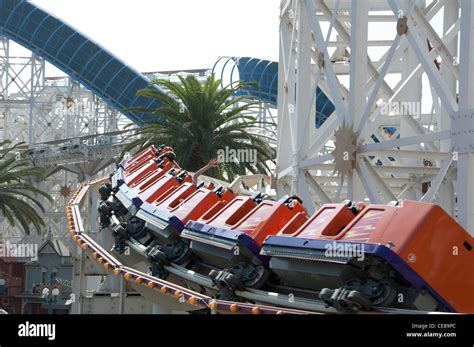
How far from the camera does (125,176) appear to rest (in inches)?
843

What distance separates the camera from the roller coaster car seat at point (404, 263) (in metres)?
9.63

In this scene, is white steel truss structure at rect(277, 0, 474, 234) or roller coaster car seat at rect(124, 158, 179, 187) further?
roller coaster car seat at rect(124, 158, 179, 187)

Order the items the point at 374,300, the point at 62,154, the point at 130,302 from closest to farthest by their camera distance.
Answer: the point at 374,300 < the point at 130,302 < the point at 62,154

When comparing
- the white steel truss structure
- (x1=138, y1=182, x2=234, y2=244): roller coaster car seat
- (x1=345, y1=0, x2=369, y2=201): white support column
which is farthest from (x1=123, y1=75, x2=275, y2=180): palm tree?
(x1=138, y1=182, x2=234, y2=244): roller coaster car seat

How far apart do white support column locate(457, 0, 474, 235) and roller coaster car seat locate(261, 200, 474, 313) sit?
10.4 ft

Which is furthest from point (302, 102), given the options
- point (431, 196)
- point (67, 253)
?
point (67, 253)

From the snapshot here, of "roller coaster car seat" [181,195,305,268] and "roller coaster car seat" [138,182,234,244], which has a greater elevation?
"roller coaster car seat" [138,182,234,244]

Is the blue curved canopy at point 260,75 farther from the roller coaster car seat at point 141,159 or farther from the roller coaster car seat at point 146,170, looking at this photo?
the roller coaster car seat at point 146,170

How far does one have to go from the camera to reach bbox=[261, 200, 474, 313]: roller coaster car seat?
31.6 ft

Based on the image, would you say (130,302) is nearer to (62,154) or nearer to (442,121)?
(442,121)

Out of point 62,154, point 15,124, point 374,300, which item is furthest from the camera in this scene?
point 15,124

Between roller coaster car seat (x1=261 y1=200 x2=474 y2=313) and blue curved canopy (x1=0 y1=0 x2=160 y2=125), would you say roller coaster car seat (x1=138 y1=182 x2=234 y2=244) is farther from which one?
blue curved canopy (x1=0 y1=0 x2=160 y2=125)

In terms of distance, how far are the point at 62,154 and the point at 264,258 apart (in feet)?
130

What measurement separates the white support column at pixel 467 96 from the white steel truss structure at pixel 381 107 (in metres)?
0.01
